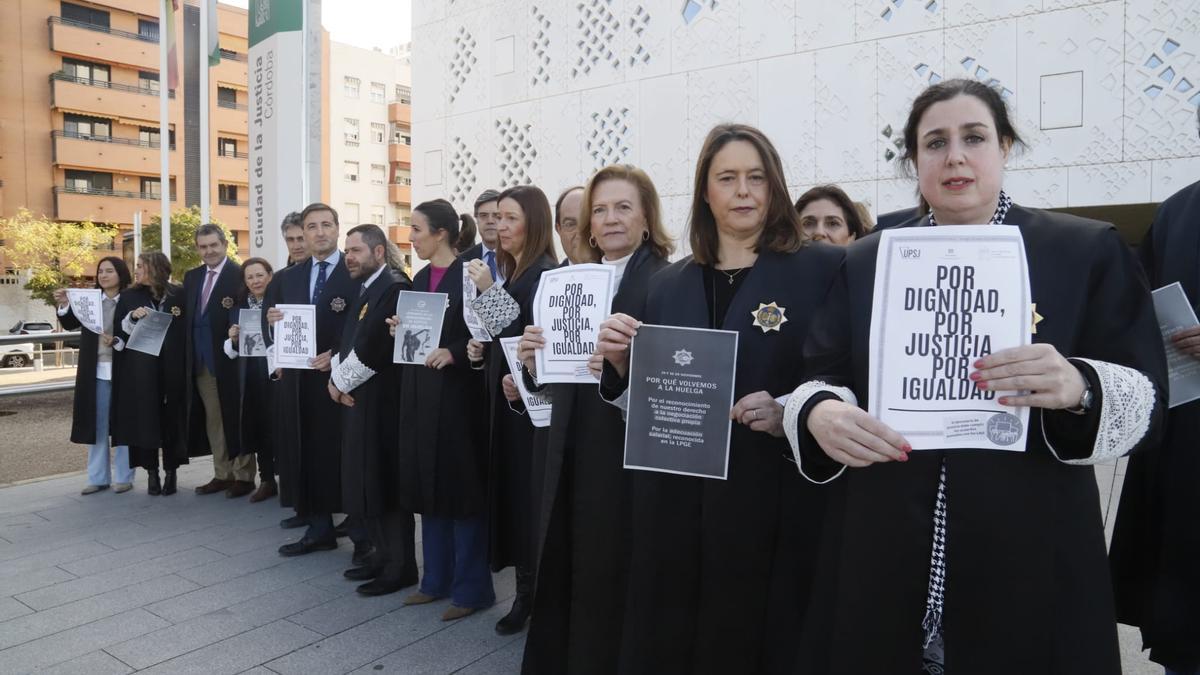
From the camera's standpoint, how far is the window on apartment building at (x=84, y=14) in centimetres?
4344

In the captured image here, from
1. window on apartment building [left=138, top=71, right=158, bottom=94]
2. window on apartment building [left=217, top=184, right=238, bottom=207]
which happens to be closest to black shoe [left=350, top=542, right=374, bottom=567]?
window on apartment building [left=217, top=184, right=238, bottom=207]

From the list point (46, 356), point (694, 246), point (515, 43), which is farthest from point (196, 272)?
point (46, 356)

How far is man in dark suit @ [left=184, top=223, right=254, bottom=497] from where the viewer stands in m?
7.09

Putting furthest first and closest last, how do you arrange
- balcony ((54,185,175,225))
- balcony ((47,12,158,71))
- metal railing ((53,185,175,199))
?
metal railing ((53,185,175,199)) → balcony ((54,185,175,225)) → balcony ((47,12,158,71))

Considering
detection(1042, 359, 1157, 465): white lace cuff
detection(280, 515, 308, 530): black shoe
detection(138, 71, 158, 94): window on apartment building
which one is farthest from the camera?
detection(138, 71, 158, 94): window on apartment building

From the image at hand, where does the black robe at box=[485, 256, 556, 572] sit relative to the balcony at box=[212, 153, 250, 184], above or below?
below

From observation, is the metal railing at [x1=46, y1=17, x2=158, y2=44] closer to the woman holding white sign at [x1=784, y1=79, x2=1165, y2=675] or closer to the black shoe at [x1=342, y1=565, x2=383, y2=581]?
the black shoe at [x1=342, y1=565, x2=383, y2=581]

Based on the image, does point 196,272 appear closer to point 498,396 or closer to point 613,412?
point 498,396

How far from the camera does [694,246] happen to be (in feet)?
8.55

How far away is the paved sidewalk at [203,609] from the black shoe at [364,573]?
6 cm

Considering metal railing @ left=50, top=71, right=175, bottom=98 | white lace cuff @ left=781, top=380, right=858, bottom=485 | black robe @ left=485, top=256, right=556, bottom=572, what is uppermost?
metal railing @ left=50, top=71, right=175, bottom=98

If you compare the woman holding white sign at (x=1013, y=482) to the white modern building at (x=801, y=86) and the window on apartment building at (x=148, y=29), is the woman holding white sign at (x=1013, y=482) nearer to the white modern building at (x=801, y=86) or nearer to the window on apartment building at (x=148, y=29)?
the white modern building at (x=801, y=86)

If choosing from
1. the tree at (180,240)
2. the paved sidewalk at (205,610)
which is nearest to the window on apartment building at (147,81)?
the tree at (180,240)

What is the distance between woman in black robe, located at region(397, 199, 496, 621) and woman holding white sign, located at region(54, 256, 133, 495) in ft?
14.3
